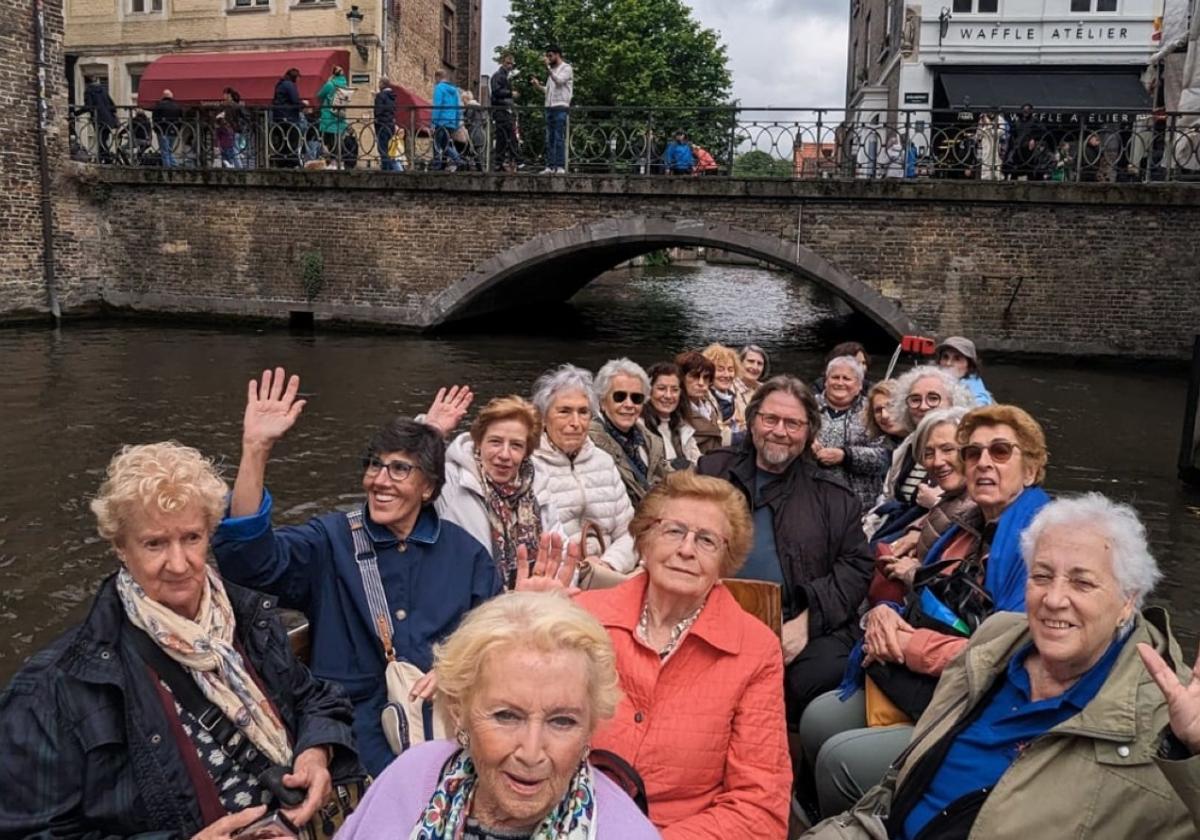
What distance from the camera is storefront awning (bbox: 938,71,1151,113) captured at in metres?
20.4

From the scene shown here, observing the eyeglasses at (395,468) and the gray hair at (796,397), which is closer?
the eyeglasses at (395,468)

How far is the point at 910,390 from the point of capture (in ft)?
16.1

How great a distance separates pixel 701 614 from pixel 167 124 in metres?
18.8

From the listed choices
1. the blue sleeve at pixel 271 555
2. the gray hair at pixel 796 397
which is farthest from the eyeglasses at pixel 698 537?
the gray hair at pixel 796 397

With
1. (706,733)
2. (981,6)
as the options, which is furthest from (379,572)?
(981,6)

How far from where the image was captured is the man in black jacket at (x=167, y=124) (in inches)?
711

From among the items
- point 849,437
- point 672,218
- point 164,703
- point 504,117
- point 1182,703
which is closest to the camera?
point 1182,703

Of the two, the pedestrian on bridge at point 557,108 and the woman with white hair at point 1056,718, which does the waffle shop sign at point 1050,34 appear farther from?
the woman with white hair at point 1056,718

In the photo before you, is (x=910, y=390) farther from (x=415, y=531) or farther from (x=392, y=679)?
(x=392, y=679)

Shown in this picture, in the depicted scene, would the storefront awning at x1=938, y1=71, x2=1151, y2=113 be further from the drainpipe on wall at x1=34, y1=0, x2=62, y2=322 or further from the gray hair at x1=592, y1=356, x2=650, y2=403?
the gray hair at x1=592, y1=356, x2=650, y2=403

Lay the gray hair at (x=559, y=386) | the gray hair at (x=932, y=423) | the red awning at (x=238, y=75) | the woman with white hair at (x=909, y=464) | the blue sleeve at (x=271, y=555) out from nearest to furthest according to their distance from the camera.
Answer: the blue sleeve at (x=271, y=555) → the gray hair at (x=932, y=423) → the woman with white hair at (x=909, y=464) → the gray hair at (x=559, y=386) → the red awning at (x=238, y=75)

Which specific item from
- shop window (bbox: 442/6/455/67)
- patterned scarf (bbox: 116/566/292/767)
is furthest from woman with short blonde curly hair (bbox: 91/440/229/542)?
shop window (bbox: 442/6/455/67)

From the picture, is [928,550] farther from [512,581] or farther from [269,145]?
[269,145]

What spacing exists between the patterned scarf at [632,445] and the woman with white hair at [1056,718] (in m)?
2.55
